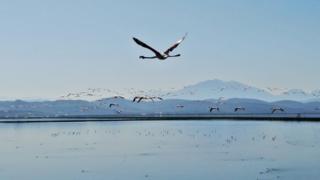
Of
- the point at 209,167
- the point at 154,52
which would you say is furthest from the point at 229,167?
the point at 154,52

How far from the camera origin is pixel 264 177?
136ft

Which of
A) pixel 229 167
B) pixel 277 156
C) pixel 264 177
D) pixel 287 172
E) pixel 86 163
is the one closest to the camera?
pixel 264 177

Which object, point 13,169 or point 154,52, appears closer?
point 154,52

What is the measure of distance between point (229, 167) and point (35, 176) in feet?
49.8

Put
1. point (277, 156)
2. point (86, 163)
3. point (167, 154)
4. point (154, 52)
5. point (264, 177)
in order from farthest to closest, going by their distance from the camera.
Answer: point (167, 154)
point (277, 156)
point (86, 163)
point (264, 177)
point (154, 52)

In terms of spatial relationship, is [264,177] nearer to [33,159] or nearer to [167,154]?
[167,154]

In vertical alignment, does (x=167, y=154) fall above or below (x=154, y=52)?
below

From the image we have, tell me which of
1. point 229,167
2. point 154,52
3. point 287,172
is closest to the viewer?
point 154,52

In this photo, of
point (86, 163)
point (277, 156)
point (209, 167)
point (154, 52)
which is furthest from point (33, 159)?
point (154, 52)

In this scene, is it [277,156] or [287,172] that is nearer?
[287,172]

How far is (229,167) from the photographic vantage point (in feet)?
160

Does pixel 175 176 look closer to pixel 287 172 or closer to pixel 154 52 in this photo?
pixel 287 172

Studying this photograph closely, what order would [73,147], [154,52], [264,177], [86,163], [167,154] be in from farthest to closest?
1. [73,147]
2. [167,154]
3. [86,163]
4. [264,177]
5. [154,52]

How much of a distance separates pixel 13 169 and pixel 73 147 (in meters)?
24.3
